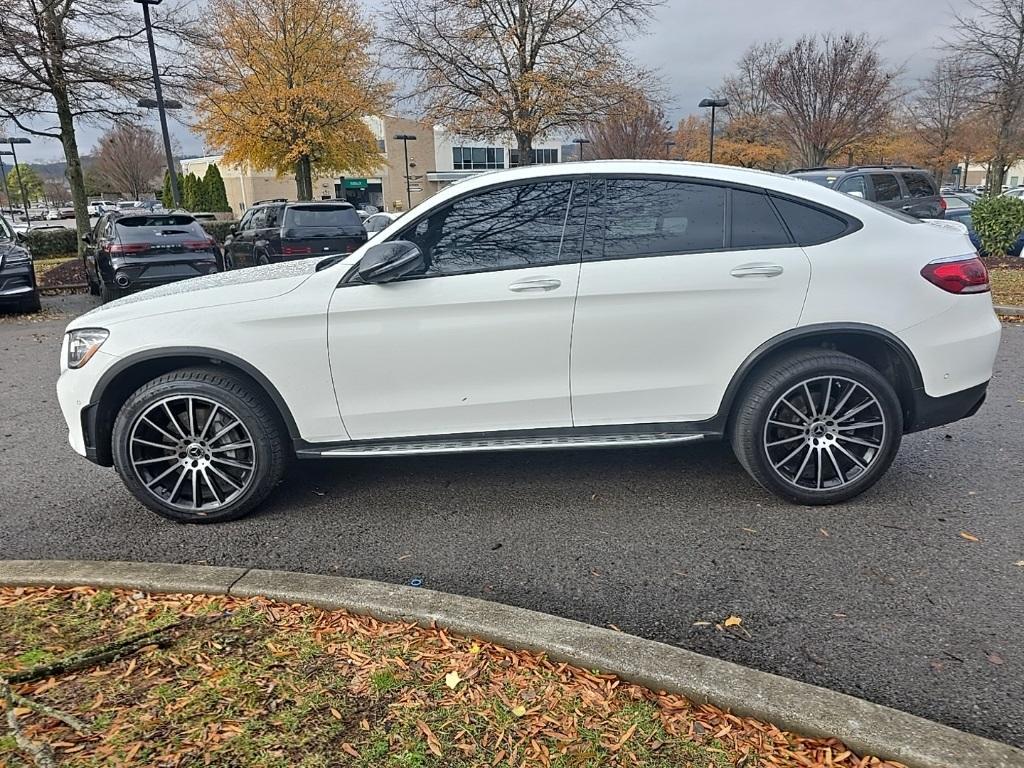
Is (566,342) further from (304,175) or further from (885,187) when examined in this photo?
(304,175)

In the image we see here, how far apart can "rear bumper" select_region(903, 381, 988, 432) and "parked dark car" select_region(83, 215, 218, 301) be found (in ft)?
33.7

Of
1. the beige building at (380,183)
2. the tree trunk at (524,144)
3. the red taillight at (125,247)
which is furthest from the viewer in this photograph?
the beige building at (380,183)

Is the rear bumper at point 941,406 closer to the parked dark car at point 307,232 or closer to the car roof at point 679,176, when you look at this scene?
the car roof at point 679,176

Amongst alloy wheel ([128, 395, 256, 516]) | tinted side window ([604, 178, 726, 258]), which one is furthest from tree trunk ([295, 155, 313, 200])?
tinted side window ([604, 178, 726, 258])

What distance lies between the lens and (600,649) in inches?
96.2

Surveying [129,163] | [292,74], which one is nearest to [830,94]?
[292,74]

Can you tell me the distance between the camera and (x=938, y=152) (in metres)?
42.4

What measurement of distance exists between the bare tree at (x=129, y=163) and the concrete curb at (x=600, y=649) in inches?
2580

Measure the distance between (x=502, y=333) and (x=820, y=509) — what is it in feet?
6.40

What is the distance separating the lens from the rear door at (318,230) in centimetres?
1388

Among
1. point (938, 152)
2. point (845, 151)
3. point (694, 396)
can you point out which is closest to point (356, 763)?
point (694, 396)

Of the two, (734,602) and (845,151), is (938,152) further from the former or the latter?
(734,602)

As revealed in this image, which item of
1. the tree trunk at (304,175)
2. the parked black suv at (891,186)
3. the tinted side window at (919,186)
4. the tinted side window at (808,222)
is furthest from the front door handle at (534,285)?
the tree trunk at (304,175)

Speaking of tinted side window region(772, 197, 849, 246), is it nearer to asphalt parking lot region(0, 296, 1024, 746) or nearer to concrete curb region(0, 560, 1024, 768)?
asphalt parking lot region(0, 296, 1024, 746)
